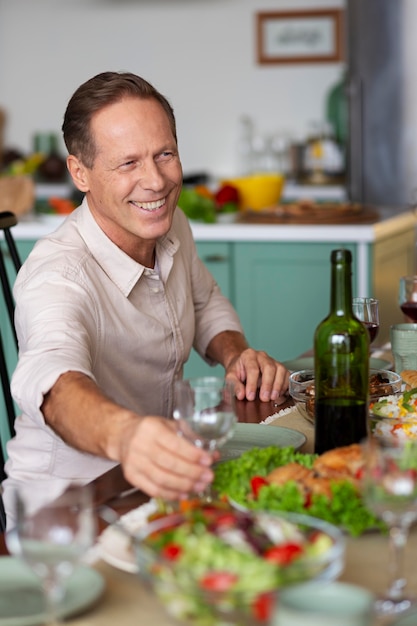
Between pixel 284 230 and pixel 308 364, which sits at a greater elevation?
pixel 284 230

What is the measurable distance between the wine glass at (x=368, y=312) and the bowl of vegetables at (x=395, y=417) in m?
0.26

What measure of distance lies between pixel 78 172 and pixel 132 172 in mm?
128

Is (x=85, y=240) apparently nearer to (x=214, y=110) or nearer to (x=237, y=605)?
(x=237, y=605)

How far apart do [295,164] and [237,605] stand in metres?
5.47

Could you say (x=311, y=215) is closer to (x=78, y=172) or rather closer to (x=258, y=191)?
(x=258, y=191)

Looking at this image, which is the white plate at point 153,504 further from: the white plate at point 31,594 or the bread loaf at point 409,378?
the bread loaf at point 409,378

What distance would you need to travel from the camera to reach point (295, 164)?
20.1 feet

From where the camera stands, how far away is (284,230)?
3.49 m

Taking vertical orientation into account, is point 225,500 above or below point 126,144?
below

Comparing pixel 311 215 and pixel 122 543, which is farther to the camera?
pixel 311 215

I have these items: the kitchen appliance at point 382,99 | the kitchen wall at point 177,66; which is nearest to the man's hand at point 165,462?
the kitchen appliance at point 382,99

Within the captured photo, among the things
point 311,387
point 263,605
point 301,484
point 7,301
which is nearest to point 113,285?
point 7,301

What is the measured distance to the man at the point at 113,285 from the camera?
1.68 m

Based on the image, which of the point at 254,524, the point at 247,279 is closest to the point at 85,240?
the point at 254,524
